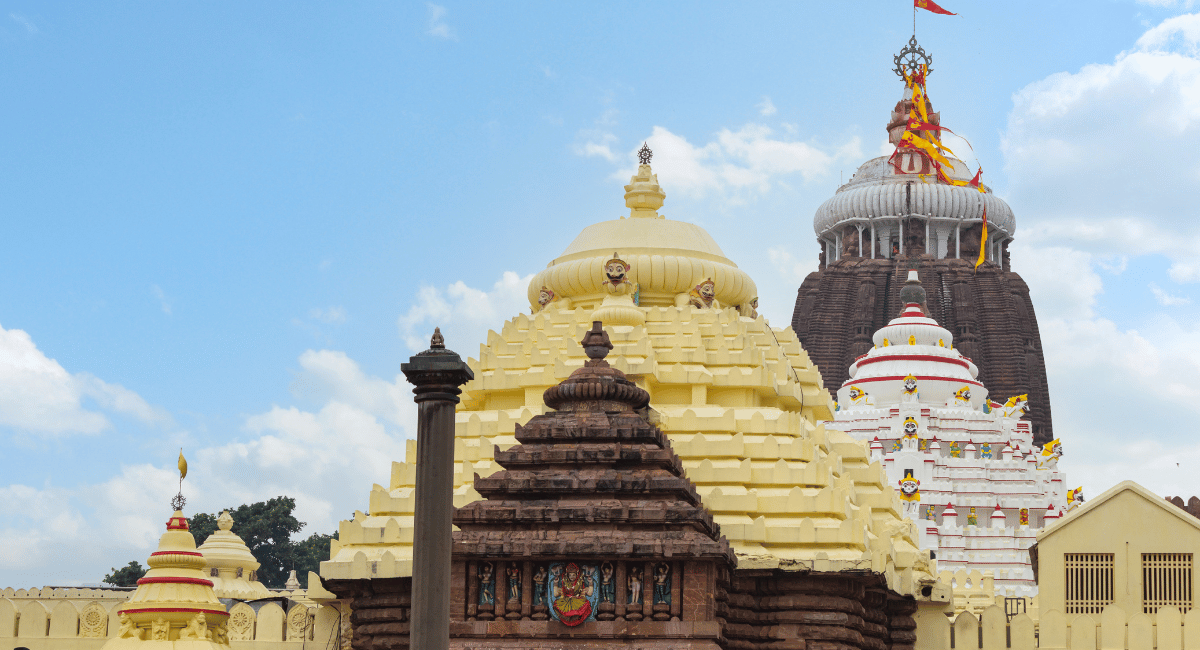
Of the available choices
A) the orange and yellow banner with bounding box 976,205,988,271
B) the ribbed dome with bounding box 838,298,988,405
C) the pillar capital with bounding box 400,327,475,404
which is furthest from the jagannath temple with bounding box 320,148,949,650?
the orange and yellow banner with bounding box 976,205,988,271

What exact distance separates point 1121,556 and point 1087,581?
0.69 meters

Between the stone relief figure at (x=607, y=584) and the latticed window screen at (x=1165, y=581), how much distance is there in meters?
11.1

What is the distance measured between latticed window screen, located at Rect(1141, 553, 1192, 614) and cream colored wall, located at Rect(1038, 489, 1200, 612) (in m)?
0.09

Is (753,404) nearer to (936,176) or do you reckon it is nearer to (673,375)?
(673,375)

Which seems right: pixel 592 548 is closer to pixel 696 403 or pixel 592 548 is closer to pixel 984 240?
pixel 696 403

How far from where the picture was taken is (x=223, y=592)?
41656 mm

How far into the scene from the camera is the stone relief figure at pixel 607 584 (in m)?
22.7

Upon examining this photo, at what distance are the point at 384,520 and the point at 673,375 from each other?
16.3 ft

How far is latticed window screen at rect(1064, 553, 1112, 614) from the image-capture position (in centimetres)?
2992

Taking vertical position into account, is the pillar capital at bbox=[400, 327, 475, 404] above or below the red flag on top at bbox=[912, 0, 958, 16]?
below

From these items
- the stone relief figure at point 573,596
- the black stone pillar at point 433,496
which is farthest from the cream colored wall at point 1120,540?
the black stone pillar at point 433,496

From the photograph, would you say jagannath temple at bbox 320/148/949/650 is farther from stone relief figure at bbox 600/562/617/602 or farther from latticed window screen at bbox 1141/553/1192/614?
latticed window screen at bbox 1141/553/1192/614

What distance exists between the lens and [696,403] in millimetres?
28297

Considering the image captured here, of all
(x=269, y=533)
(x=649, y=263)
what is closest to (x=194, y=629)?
(x=649, y=263)
